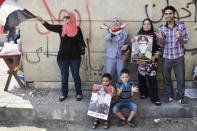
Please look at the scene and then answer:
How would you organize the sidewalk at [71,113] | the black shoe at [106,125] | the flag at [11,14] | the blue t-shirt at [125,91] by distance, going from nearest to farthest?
1. the black shoe at [106,125]
2. the blue t-shirt at [125,91]
3. the sidewalk at [71,113]
4. the flag at [11,14]

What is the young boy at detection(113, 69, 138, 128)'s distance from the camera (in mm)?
6383

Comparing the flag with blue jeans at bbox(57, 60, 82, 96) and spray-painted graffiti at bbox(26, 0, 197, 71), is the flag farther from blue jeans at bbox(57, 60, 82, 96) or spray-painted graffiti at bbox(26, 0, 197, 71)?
blue jeans at bbox(57, 60, 82, 96)

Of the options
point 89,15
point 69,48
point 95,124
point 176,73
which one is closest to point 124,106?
point 95,124

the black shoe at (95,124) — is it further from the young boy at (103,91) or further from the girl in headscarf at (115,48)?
the girl in headscarf at (115,48)

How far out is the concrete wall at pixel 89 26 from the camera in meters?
7.23

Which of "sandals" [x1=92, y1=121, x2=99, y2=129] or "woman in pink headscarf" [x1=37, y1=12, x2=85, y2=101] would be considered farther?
"woman in pink headscarf" [x1=37, y1=12, x2=85, y2=101]

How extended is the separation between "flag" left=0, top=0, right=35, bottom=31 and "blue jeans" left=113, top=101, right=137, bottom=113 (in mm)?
2459

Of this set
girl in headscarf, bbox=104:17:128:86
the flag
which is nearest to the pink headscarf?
girl in headscarf, bbox=104:17:128:86

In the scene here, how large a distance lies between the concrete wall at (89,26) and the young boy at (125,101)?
1.07 metres

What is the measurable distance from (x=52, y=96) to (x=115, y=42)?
1.64 meters

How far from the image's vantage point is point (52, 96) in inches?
292

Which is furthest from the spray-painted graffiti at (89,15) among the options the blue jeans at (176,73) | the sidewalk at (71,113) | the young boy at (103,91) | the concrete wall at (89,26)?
the young boy at (103,91)

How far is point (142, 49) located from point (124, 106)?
1.18m

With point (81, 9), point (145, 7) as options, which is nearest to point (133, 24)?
point (145, 7)
